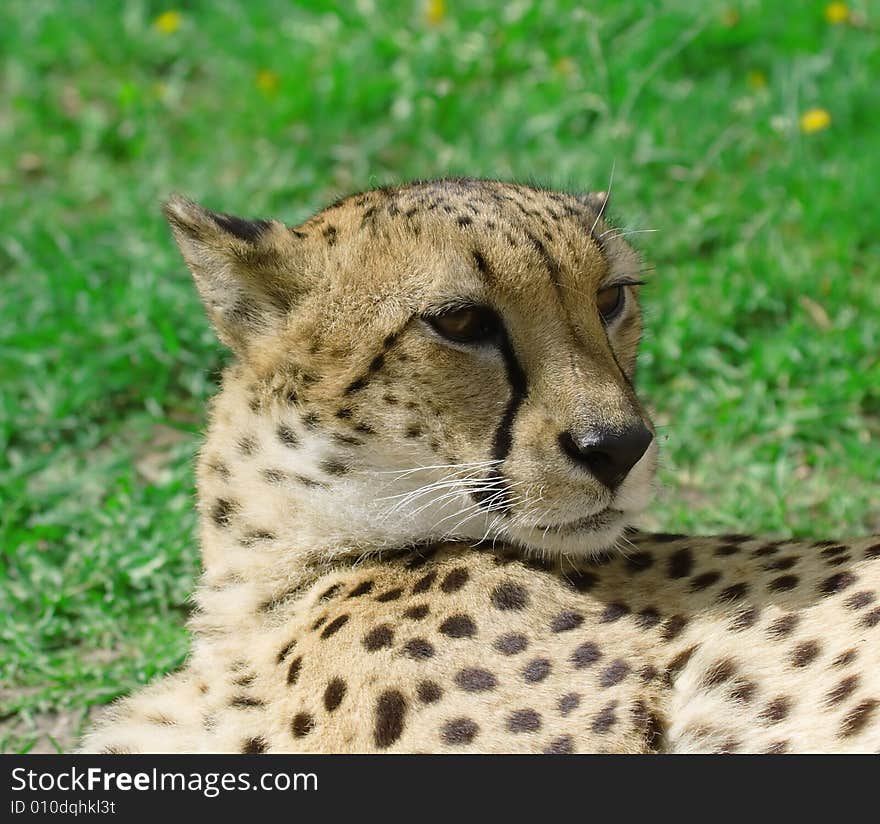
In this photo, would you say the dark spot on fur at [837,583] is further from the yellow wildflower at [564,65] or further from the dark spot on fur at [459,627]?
the yellow wildflower at [564,65]

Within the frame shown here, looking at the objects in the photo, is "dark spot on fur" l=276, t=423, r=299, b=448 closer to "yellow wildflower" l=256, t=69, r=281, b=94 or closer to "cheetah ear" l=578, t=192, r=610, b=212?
"cheetah ear" l=578, t=192, r=610, b=212

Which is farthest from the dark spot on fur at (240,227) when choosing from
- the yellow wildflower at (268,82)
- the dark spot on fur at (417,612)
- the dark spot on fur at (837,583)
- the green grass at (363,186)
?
the yellow wildflower at (268,82)

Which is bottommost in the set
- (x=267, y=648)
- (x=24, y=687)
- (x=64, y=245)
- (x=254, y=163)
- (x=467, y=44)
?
(x=24, y=687)

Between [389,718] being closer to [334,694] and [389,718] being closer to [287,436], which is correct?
[334,694]

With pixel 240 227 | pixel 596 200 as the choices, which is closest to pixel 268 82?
pixel 596 200

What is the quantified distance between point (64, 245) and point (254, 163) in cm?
95

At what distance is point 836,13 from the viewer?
5.87 meters

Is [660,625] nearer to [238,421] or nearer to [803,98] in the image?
[238,421]

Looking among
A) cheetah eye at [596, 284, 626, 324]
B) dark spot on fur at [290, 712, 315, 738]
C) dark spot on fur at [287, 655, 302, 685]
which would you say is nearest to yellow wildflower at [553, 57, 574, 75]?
cheetah eye at [596, 284, 626, 324]

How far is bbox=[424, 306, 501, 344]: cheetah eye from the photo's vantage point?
8.79ft

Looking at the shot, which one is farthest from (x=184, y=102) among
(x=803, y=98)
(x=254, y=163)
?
(x=803, y=98)

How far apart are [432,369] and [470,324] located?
118mm

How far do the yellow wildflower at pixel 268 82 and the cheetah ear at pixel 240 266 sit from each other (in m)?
3.07

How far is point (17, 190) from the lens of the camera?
18.2 feet
